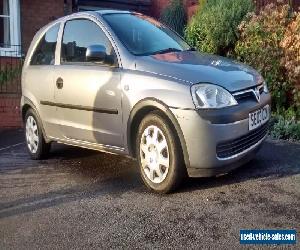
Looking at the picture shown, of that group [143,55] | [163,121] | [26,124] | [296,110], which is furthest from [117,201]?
[296,110]

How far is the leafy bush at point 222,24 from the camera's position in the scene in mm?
9398

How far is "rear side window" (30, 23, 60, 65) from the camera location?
235 inches

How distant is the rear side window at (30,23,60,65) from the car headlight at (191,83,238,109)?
2.41 metres

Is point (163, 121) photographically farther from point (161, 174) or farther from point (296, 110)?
point (296, 110)

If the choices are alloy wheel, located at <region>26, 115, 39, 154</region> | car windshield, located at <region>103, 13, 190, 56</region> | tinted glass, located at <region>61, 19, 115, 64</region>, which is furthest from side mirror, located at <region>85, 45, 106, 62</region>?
alloy wheel, located at <region>26, 115, 39, 154</region>

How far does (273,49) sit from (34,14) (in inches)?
252

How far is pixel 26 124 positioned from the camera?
6641 mm

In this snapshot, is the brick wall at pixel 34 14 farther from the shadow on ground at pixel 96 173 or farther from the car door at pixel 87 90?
the car door at pixel 87 90

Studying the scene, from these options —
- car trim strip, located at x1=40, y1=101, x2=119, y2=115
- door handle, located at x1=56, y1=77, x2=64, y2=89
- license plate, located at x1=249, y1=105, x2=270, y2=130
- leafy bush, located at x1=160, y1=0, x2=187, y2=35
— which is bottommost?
car trim strip, located at x1=40, y1=101, x2=119, y2=115

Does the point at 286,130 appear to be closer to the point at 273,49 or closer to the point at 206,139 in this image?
the point at 273,49

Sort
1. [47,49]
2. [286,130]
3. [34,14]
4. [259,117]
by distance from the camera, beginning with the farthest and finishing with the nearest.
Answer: [34,14] < [286,130] < [47,49] < [259,117]

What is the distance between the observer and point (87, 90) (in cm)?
513

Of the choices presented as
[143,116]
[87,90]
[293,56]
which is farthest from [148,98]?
[293,56]

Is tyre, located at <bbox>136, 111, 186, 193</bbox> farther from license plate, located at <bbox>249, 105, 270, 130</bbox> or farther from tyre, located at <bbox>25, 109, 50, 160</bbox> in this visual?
tyre, located at <bbox>25, 109, 50, 160</bbox>
